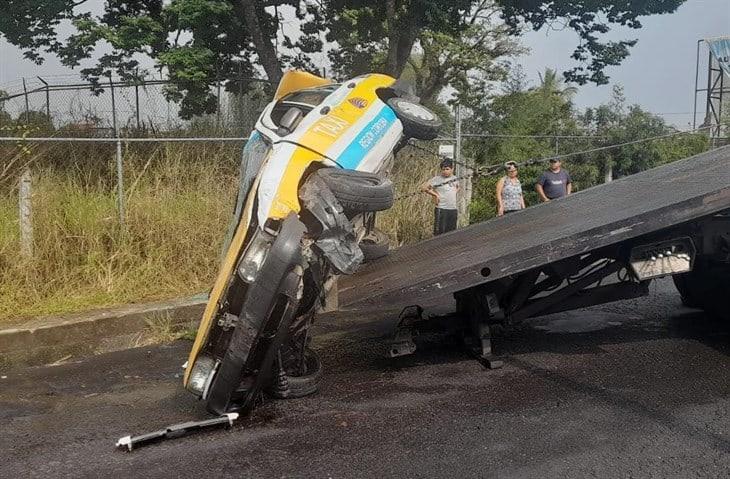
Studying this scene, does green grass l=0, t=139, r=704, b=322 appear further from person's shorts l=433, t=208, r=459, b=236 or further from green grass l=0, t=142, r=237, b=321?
person's shorts l=433, t=208, r=459, b=236

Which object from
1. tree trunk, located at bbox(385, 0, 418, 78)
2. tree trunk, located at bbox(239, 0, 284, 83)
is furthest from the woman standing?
tree trunk, located at bbox(239, 0, 284, 83)

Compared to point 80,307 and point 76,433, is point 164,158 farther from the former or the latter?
point 76,433

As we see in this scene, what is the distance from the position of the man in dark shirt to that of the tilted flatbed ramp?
5033 mm

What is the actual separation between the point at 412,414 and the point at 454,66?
44.1ft

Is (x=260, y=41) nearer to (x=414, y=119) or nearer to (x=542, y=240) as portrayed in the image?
(x=414, y=119)

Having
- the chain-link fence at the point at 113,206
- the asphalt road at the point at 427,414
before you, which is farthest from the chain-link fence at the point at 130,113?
the asphalt road at the point at 427,414

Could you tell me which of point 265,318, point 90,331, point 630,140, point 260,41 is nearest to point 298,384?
point 265,318

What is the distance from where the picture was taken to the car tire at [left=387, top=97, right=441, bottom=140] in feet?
14.5

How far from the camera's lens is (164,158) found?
27.8ft

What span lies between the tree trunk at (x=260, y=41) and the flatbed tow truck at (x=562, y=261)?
491cm

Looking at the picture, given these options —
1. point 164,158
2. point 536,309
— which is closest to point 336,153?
point 536,309

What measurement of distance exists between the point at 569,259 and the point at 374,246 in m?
1.62

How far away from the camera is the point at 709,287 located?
5.95 metres

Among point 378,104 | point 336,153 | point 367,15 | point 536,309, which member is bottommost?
point 536,309
